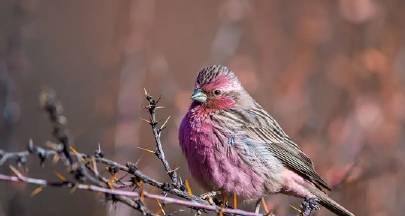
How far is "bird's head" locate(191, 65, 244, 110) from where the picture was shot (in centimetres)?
645

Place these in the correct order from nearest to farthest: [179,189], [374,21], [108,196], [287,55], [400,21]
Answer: [108,196]
[179,189]
[374,21]
[400,21]
[287,55]

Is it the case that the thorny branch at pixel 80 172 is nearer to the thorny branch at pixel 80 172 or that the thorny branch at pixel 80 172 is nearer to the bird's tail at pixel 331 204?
the thorny branch at pixel 80 172

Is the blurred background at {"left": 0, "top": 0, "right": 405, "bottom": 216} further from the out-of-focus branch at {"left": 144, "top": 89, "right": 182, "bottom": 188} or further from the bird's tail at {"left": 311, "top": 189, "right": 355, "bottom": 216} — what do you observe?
the out-of-focus branch at {"left": 144, "top": 89, "right": 182, "bottom": 188}

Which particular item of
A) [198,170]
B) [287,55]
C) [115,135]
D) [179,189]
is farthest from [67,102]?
[179,189]

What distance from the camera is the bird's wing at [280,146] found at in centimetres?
643

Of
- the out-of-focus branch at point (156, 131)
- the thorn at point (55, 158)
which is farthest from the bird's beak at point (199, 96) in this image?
the thorn at point (55, 158)

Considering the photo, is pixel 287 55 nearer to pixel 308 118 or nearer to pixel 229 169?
pixel 308 118

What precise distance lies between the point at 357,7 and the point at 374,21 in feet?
0.91

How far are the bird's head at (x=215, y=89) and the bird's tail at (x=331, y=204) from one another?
3.25 feet

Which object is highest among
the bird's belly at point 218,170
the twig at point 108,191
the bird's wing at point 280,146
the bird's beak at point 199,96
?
the bird's beak at point 199,96

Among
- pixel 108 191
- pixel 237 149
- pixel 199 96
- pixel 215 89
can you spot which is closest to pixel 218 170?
pixel 237 149

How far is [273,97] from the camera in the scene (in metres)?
9.41

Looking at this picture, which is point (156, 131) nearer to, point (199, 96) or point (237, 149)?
point (237, 149)

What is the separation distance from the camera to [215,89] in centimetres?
652
